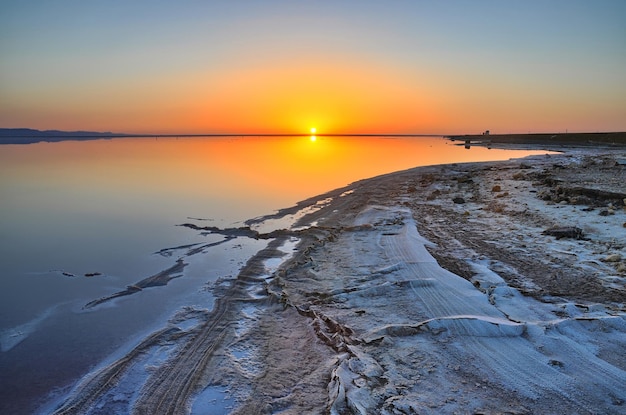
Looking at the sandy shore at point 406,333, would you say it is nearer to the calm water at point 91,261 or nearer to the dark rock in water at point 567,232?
the dark rock in water at point 567,232

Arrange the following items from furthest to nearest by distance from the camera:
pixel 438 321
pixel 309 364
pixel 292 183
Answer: pixel 292 183 → pixel 438 321 → pixel 309 364

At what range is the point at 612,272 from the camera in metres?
6.84

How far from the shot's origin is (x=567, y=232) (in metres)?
9.04

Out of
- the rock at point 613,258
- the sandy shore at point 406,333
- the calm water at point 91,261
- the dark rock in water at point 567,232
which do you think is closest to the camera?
the sandy shore at point 406,333

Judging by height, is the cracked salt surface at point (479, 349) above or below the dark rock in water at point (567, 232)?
below

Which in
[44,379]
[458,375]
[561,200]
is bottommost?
[44,379]

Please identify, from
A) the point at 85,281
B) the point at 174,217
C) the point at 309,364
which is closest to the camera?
the point at 309,364

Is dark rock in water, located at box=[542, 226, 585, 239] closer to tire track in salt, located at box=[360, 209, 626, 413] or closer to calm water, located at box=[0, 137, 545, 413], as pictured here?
tire track in salt, located at box=[360, 209, 626, 413]

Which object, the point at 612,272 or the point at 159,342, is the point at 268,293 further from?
the point at 612,272

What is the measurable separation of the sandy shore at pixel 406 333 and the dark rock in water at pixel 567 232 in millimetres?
36

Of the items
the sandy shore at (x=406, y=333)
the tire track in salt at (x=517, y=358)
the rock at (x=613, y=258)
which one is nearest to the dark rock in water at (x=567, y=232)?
the sandy shore at (x=406, y=333)

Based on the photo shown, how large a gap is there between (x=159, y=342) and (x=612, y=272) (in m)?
7.84

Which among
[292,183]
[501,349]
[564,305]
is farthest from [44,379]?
[292,183]

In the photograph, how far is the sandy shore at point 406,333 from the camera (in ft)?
13.3
